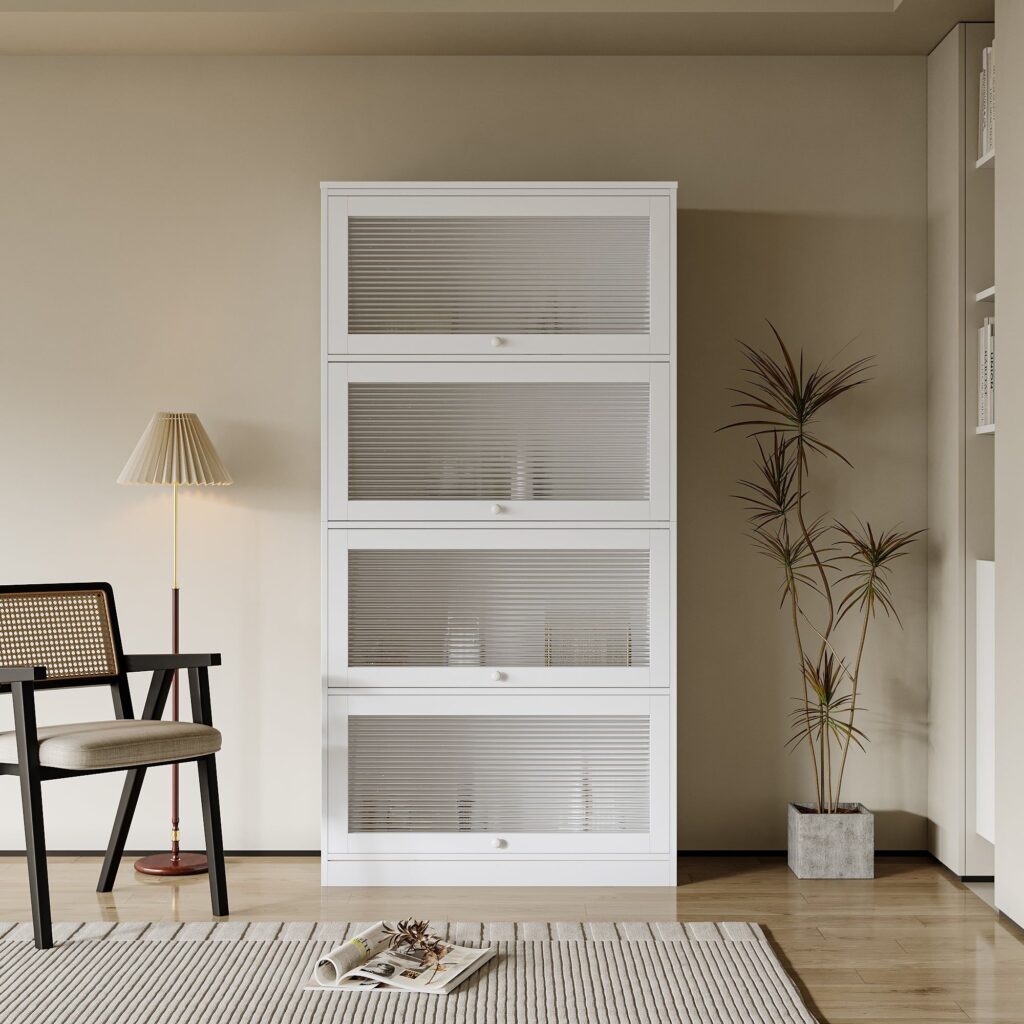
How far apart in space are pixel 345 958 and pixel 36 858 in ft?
2.84

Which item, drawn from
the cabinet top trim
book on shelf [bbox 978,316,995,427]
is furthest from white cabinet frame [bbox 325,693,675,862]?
the cabinet top trim

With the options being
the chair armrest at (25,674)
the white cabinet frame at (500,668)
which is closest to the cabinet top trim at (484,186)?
the white cabinet frame at (500,668)

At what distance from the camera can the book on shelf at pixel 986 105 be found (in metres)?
3.36

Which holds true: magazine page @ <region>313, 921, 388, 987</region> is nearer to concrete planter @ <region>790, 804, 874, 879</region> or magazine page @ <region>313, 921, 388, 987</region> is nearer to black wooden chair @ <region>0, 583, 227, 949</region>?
black wooden chair @ <region>0, 583, 227, 949</region>

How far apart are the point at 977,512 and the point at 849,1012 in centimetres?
165

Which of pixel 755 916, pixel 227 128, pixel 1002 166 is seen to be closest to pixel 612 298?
pixel 1002 166

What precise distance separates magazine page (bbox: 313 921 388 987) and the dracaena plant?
1668 mm

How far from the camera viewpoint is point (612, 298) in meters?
3.41

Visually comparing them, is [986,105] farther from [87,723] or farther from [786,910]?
[87,723]

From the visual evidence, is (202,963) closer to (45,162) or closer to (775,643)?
(775,643)

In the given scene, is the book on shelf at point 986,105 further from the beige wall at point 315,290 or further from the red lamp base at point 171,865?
the red lamp base at point 171,865

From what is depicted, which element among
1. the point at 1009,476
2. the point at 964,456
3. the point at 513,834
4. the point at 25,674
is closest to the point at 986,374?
the point at 964,456

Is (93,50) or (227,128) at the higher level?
(93,50)

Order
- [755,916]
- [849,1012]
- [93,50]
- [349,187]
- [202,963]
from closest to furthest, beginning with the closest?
1. [849,1012]
2. [202,963]
3. [755,916]
4. [349,187]
5. [93,50]
